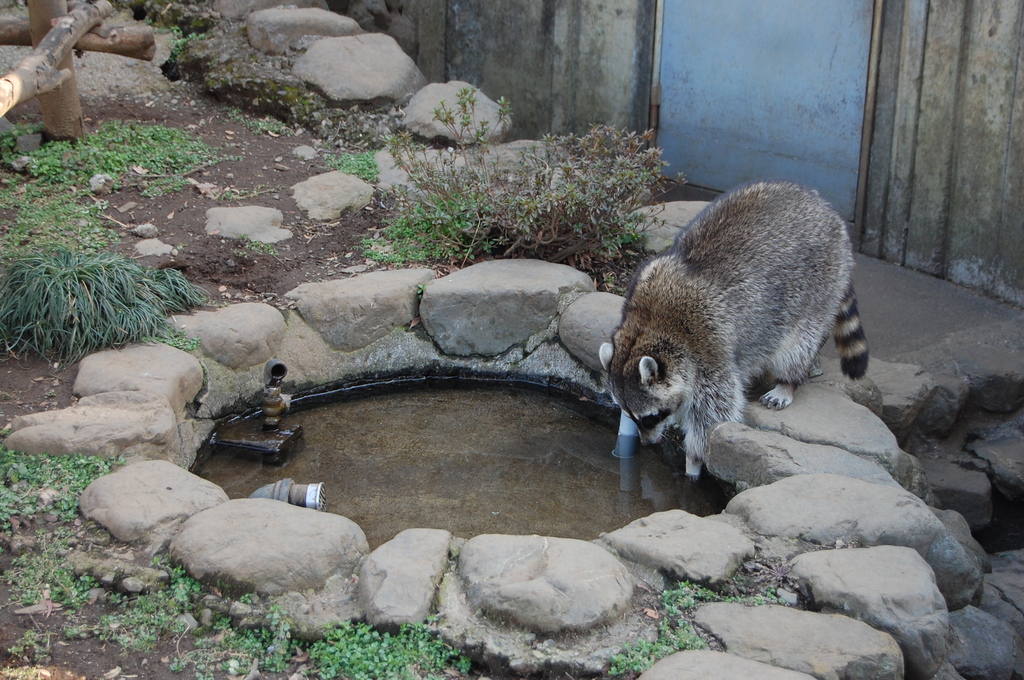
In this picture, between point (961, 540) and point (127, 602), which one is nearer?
point (127, 602)

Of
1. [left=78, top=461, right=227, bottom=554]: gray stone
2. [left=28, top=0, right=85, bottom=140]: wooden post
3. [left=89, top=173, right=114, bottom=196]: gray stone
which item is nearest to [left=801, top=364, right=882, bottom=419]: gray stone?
[left=78, top=461, right=227, bottom=554]: gray stone

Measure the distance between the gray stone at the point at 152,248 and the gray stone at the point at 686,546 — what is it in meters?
3.95

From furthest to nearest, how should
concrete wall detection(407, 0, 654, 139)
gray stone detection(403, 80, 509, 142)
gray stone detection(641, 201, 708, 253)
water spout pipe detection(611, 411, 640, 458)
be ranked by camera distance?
concrete wall detection(407, 0, 654, 139) < gray stone detection(403, 80, 509, 142) < gray stone detection(641, 201, 708, 253) < water spout pipe detection(611, 411, 640, 458)

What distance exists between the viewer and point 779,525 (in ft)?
13.7

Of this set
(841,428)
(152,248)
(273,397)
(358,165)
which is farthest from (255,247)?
(841,428)

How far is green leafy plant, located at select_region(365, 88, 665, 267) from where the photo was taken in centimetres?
652

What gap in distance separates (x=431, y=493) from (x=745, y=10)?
5.56 meters

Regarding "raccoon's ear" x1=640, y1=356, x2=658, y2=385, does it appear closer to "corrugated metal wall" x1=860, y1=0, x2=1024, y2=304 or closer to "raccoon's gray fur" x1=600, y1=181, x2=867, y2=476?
"raccoon's gray fur" x1=600, y1=181, x2=867, y2=476

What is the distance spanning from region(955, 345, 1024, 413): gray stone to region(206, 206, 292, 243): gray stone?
16.0 ft

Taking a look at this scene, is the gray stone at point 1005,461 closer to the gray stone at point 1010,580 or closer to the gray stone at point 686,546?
the gray stone at point 1010,580

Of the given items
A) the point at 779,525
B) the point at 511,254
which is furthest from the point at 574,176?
the point at 779,525

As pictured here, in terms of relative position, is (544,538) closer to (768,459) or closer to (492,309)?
(768,459)

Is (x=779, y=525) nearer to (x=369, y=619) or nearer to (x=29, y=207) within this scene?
(x=369, y=619)

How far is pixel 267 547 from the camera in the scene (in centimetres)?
377
